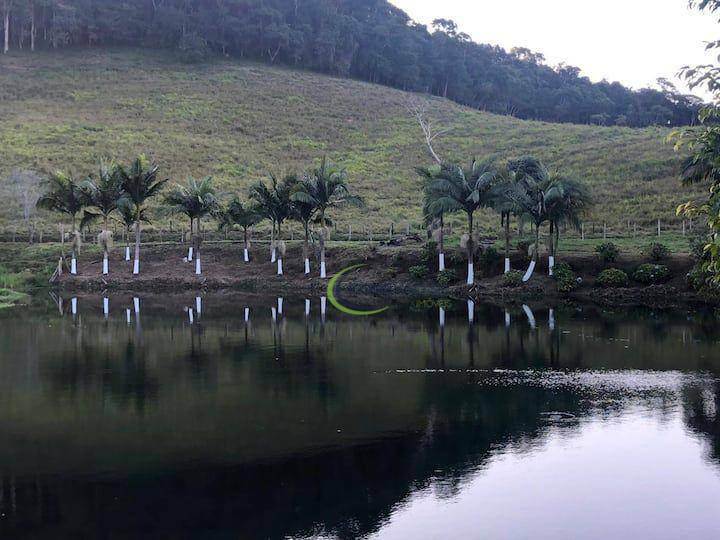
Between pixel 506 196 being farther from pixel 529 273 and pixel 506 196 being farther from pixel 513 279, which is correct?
pixel 513 279

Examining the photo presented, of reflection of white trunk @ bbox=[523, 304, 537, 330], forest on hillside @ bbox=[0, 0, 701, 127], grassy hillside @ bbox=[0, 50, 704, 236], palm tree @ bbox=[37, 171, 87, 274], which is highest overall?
forest on hillside @ bbox=[0, 0, 701, 127]

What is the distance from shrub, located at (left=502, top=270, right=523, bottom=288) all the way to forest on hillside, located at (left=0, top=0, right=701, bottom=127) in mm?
93405

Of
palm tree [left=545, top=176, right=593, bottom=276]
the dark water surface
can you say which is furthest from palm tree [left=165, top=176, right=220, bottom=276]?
the dark water surface

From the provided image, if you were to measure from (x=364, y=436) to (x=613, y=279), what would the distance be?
97.0 feet

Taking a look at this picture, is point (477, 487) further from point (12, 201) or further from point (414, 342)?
point (12, 201)

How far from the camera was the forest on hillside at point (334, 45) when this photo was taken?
128m

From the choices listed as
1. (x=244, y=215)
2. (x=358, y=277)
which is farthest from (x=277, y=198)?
(x=358, y=277)

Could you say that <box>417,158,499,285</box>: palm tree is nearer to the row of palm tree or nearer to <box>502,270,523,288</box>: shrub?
the row of palm tree

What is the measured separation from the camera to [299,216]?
5256 centimetres

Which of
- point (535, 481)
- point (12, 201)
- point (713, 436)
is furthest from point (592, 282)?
point (12, 201)

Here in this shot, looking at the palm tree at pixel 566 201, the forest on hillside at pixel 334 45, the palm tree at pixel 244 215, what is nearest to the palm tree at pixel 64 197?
the palm tree at pixel 244 215

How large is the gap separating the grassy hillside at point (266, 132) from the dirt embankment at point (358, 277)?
14578 mm

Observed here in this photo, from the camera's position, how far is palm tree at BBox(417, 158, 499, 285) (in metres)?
45.8

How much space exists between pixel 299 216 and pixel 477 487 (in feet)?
133
